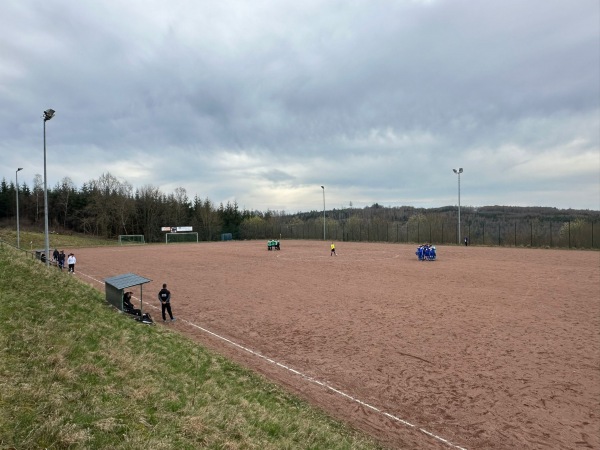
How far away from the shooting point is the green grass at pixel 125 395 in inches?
167

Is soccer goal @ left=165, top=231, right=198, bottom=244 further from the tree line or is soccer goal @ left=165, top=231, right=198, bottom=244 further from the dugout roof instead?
the dugout roof

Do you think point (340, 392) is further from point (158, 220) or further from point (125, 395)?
point (158, 220)

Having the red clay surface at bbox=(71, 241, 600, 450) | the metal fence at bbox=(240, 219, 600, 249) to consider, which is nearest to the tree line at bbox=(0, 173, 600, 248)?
the metal fence at bbox=(240, 219, 600, 249)

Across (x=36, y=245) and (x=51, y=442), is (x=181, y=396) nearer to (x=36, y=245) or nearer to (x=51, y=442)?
(x=51, y=442)

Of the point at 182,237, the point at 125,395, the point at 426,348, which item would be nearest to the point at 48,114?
the point at 125,395

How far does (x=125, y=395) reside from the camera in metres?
5.65

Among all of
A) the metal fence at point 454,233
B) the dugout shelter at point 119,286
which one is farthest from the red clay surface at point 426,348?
the metal fence at point 454,233

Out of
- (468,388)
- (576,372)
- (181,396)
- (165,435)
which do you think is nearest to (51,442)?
(165,435)

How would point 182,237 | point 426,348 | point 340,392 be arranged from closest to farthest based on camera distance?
point 340,392, point 426,348, point 182,237

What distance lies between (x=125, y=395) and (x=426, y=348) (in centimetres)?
865

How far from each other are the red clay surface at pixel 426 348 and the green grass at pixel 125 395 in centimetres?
126

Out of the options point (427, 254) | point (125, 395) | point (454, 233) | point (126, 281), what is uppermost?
point (454, 233)

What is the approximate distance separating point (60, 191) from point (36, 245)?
53328 millimetres

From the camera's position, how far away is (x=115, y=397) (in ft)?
18.0
